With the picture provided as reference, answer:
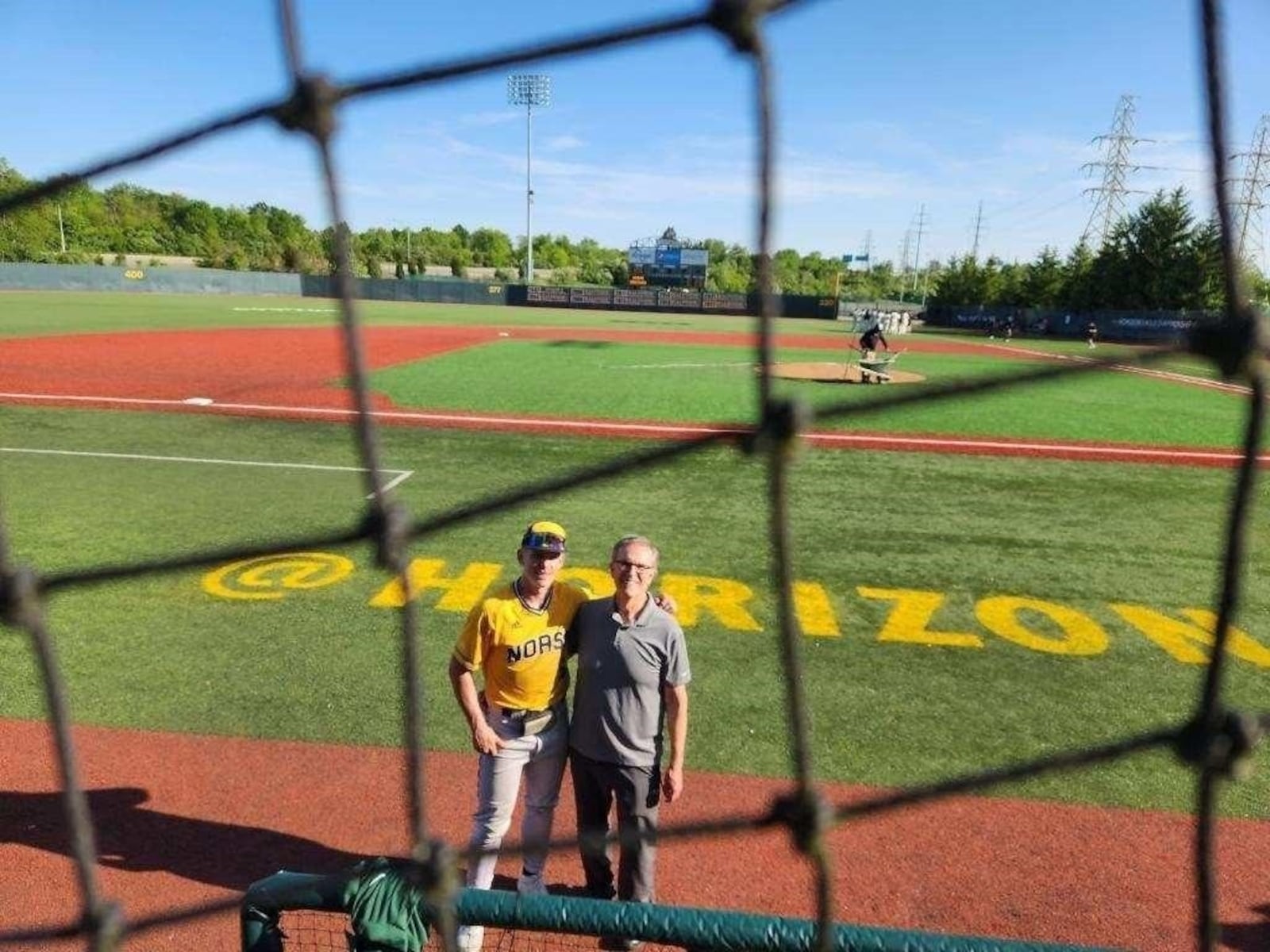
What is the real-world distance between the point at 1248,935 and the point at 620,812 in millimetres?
2589

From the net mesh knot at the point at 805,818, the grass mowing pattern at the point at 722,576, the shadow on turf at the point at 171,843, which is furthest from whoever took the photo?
the grass mowing pattern at the point at 722,576

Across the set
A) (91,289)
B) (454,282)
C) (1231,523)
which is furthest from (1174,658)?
(91,289)

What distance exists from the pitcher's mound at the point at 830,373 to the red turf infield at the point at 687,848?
15.3 m

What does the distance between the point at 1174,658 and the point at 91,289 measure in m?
64.1

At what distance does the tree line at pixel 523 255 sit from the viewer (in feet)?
138

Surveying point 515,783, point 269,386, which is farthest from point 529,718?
point 269,386

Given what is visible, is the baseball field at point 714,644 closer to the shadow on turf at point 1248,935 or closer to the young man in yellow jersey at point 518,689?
the shadow on turf at point 1248,935

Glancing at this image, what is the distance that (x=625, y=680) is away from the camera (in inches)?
141

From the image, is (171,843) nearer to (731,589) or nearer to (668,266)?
(731,589)

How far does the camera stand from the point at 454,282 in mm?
60094

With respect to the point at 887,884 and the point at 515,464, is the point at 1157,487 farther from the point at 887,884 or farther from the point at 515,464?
the point at 887,884

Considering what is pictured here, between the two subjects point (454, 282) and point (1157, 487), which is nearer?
point (1157, 487)

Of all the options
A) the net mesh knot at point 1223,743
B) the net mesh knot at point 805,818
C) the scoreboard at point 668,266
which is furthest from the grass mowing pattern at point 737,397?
the scoreboard at point 668,266

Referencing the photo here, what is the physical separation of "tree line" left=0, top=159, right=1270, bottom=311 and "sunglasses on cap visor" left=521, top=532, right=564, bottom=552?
17983 millimetres
